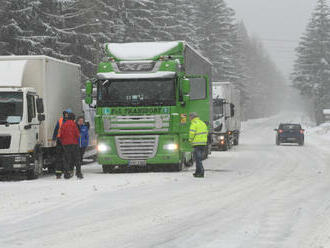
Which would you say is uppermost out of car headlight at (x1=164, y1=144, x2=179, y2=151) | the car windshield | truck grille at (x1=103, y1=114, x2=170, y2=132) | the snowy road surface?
truck grille at (x1=103, y1=114, x2=170, y2=132)

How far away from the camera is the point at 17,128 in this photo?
60.5ft

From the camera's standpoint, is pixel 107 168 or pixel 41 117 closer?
pixel 41 117

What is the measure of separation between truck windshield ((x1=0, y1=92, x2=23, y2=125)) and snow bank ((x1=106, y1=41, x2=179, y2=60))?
354cm

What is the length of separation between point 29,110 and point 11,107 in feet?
1.58

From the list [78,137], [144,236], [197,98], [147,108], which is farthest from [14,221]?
[197,98]

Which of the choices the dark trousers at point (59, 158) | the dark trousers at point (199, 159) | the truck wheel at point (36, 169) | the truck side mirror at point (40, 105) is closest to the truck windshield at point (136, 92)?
the dark trousers at point (59, 158)

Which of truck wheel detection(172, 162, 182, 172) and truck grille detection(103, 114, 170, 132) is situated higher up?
truck grille detection(103, 114, 170, 132)

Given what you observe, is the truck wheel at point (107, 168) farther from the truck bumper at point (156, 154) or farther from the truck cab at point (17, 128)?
the truck cab at point (17, 128)

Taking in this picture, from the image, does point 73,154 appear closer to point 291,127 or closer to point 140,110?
point 140,110

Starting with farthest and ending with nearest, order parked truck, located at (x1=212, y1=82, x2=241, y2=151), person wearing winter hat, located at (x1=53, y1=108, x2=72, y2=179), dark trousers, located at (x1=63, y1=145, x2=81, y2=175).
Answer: parked truck, located at (x1=212, y1=82, x2=241, y2=151) → person wearing winter hat, located at (x1=53, y1=108, x2=72, y2=179) → dark trousers, located at (x1=63, y1=145, x2=81, y2=175)

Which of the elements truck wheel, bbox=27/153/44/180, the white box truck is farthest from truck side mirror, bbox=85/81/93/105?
Result: truck wheel, bbox=27/153/44/180

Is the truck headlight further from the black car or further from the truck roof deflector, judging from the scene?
the black car

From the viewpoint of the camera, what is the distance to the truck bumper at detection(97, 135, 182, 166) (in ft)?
66.0

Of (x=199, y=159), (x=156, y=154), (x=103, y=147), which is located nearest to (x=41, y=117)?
(x=103, y=147)
